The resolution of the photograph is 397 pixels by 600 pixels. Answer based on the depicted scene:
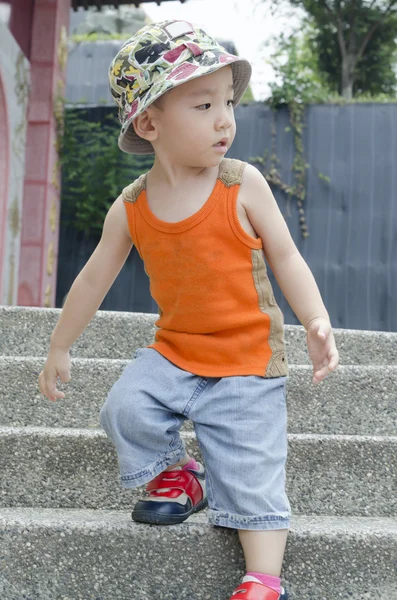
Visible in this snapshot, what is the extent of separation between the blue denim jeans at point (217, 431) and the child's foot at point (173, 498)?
5 centimetres

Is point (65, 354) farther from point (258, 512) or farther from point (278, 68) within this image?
point (278, 68)

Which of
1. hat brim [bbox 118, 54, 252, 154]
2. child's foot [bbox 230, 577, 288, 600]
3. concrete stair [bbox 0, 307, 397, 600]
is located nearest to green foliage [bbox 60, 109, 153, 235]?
concrete stair [bbox 0, 307, 397, 600]

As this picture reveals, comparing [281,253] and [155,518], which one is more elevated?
[281,253]

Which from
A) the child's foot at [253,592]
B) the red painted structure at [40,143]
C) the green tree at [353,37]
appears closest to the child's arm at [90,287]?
the child's foot at [253,592]

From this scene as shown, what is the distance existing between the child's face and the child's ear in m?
0.04

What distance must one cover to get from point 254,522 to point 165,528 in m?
0.18

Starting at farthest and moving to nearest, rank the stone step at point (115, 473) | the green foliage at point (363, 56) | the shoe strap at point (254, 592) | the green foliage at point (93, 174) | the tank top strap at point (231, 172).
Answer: the green foliage at point (363, 56) < the green foliage at point (93, 174) < the stone step at point (115, 473) < the tank top strap at point (231, 172) < the shoe strap at point (254, 592)

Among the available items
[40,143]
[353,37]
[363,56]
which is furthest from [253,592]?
[363,56]

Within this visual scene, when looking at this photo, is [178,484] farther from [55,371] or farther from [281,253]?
[281,253]

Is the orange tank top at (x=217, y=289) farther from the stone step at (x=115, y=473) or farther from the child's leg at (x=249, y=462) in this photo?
the stone step at (x=115, y=473)

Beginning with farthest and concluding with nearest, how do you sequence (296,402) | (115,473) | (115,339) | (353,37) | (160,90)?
1. (353,37)
2. (115,339)
3. (296,402)
4. (115,473)
5. (160,90)

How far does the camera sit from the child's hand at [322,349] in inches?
59.2

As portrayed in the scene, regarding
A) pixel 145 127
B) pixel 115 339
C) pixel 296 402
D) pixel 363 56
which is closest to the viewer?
pixel 145 127

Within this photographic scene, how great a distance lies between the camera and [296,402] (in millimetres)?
2160
